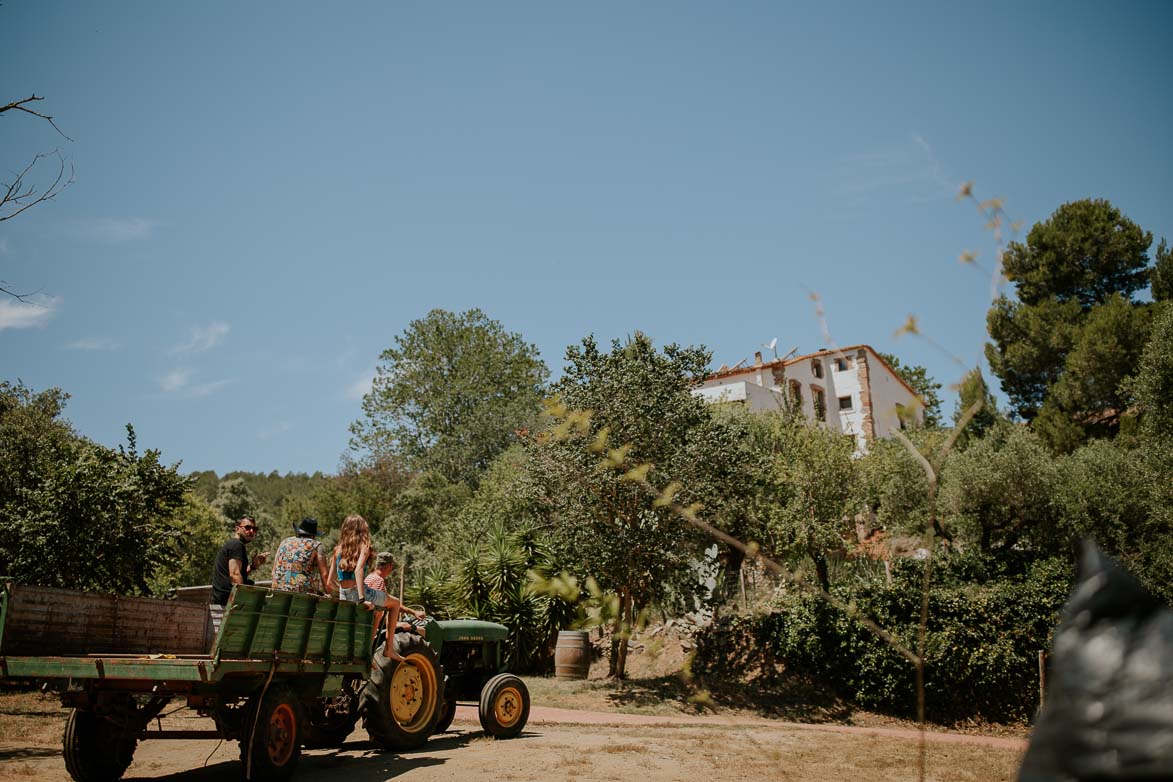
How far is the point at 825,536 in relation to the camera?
18812mm

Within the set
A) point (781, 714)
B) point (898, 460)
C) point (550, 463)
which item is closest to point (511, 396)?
point (898, 460)

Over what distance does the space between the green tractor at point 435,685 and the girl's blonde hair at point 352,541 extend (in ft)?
3.19

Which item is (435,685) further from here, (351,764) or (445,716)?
(351,764)

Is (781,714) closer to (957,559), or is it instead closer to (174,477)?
(957,559)

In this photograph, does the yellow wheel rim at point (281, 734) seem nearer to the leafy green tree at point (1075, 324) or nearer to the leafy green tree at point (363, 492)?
the leafy green tree at point (1075, 324)

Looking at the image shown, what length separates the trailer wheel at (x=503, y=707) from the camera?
9477mm

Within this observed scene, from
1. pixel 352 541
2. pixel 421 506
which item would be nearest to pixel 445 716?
pixel 352 541

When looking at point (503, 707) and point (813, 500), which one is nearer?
point (503, 707)

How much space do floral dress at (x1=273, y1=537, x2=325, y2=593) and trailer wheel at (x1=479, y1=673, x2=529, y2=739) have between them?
2.68 meters

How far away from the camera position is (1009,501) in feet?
69.1

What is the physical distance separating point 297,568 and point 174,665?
187 cm

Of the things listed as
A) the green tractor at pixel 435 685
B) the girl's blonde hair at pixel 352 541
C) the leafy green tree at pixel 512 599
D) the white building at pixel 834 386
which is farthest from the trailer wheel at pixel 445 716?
the white building at pixel 834 386

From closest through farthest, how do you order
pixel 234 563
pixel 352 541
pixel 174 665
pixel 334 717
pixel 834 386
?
pixel 174 665 < pixel 352 541 < pixel 234 563 < pixel 334 717 < pixel 834 386

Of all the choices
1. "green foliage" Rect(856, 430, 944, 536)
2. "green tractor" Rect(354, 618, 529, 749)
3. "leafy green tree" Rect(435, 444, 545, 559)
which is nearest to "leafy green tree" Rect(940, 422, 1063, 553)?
"green foliage" Rect(856, 430, 944, 536)
